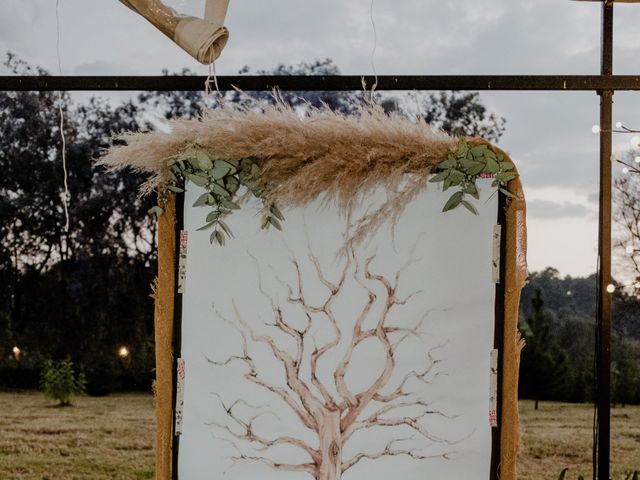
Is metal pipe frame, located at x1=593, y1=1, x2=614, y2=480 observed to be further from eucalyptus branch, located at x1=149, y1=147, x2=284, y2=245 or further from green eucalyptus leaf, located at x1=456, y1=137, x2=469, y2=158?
eucalyptus branch, located at x1=149, y1=147, x2=284, y2=245

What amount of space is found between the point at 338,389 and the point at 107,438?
1.54m

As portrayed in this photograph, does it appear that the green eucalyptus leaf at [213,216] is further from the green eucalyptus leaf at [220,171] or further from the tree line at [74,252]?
the tree line at [74,252]

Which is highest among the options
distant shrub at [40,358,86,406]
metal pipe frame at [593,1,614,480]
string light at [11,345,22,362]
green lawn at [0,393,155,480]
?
metal pipe frame at [593,1,614,480]

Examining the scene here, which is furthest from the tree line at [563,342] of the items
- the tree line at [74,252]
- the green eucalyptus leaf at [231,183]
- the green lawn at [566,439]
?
the green eucalyptus leaf at [231,183]

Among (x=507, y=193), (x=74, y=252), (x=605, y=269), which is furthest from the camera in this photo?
(x=74, y=252)

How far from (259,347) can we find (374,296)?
0.34 meters

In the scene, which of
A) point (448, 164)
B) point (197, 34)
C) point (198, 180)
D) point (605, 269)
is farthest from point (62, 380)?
point (605, 269)

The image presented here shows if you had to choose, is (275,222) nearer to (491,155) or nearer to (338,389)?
(338,389)

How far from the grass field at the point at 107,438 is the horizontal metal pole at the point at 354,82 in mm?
1378

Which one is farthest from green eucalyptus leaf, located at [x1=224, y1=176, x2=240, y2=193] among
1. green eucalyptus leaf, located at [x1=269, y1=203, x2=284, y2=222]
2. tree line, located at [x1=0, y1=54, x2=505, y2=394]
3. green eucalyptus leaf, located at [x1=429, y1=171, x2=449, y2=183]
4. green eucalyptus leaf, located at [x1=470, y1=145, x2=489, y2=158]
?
tree line, located at [x1=0, y1=54, x2=505, y2=394]

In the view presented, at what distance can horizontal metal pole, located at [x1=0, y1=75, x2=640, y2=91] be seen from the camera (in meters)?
1.97

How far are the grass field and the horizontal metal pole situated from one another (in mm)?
1378

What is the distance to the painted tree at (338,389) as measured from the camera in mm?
1715

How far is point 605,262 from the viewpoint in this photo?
6.58 feet
